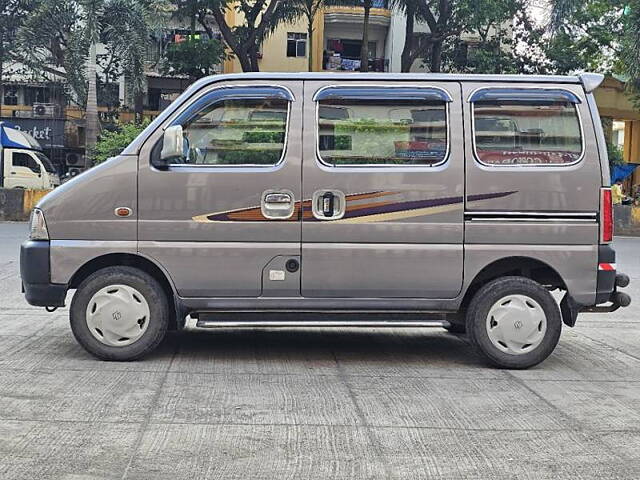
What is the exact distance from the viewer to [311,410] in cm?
543

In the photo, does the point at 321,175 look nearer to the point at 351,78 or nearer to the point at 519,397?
the point at 351,78

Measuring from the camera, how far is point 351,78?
664cm

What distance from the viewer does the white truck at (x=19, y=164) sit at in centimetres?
3172

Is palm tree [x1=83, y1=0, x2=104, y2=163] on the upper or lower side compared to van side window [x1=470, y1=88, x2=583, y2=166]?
upper

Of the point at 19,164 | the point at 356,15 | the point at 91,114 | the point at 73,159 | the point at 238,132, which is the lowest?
the point at 238,132

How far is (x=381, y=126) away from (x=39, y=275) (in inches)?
109

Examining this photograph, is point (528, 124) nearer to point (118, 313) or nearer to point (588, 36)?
point (118, 313)

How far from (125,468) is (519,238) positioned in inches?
138

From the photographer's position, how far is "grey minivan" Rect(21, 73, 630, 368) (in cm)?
652

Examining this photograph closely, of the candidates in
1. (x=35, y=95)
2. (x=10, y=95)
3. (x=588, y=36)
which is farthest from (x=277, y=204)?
(x=10, y=95)

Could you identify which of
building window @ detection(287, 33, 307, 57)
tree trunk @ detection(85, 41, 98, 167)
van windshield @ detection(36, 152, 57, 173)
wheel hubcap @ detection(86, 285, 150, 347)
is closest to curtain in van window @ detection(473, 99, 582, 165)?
wheel hubcap @ detection(86, 285, 150, 347)

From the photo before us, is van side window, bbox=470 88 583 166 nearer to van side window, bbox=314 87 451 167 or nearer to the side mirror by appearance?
van side window, bbox=314 87 451 167

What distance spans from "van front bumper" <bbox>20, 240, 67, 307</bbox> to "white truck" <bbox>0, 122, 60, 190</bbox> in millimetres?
26304

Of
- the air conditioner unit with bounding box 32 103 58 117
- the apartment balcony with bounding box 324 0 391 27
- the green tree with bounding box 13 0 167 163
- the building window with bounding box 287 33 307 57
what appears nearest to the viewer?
the green tree with bounding box 13 0 167 163
